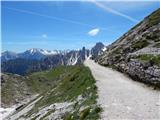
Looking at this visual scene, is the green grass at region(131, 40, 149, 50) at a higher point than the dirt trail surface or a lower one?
higher

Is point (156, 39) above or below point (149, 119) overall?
above

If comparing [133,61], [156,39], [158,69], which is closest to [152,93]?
[158,69]

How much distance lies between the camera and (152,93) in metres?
45.3

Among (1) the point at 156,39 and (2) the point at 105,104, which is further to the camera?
(1) the point at 156,39

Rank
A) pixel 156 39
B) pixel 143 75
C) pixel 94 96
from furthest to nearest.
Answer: pixel 156 39 < pixel 143 75 < pixel 94 96

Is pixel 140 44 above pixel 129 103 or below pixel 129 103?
above

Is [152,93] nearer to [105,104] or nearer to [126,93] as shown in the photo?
[126,93]

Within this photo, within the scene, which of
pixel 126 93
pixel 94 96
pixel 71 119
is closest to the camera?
pixel 71 119

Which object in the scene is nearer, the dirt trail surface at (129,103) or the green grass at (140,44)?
the dirt trail surface at (129,103)

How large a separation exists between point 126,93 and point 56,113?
414 inches

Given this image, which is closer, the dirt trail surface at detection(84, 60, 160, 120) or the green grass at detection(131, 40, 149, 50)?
the dirt trail surface at detection(84, 60, 160, 120)

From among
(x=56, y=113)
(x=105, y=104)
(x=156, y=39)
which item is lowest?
(x=56, y=113)

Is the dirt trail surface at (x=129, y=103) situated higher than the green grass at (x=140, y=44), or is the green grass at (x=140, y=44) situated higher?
the green grass at (x=140, y=44)

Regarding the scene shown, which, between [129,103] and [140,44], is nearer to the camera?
[129,103]
